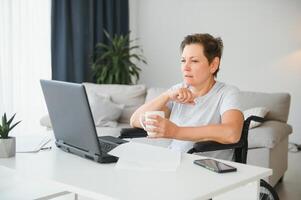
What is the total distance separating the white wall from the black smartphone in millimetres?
3703

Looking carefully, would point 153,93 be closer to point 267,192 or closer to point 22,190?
point 267,192

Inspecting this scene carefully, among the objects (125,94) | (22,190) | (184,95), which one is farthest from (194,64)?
(125,94)

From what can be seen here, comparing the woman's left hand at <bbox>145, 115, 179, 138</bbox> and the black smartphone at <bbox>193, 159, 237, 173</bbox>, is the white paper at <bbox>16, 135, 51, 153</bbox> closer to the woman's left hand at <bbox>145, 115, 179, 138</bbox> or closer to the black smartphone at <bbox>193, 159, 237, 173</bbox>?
the woman's left hand at <bbox>145, 115, 179, 138</bbox>

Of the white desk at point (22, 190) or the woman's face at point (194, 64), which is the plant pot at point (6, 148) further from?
the woman's face at point (194, 64)

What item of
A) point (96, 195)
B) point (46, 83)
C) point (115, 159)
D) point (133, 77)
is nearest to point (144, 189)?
point (96, 195)

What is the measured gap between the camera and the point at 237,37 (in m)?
5.29

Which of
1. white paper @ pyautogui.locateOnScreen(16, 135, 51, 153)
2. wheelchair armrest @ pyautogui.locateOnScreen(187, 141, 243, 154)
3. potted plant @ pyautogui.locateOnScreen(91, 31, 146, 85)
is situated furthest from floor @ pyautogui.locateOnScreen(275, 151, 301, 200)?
potted plant @ pyautogui.locateOnScreen(91, 31, 146, 85)

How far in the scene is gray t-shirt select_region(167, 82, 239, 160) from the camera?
2.05 m

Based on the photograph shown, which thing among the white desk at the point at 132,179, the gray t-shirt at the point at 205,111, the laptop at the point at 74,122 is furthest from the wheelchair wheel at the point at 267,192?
the laptop at the point at 74,122

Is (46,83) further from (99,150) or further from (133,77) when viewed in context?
(133,77)

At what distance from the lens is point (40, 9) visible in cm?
482

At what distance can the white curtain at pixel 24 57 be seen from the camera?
4.44m

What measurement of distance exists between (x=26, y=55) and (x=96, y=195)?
370cm

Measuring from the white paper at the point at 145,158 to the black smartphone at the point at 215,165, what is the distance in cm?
9
